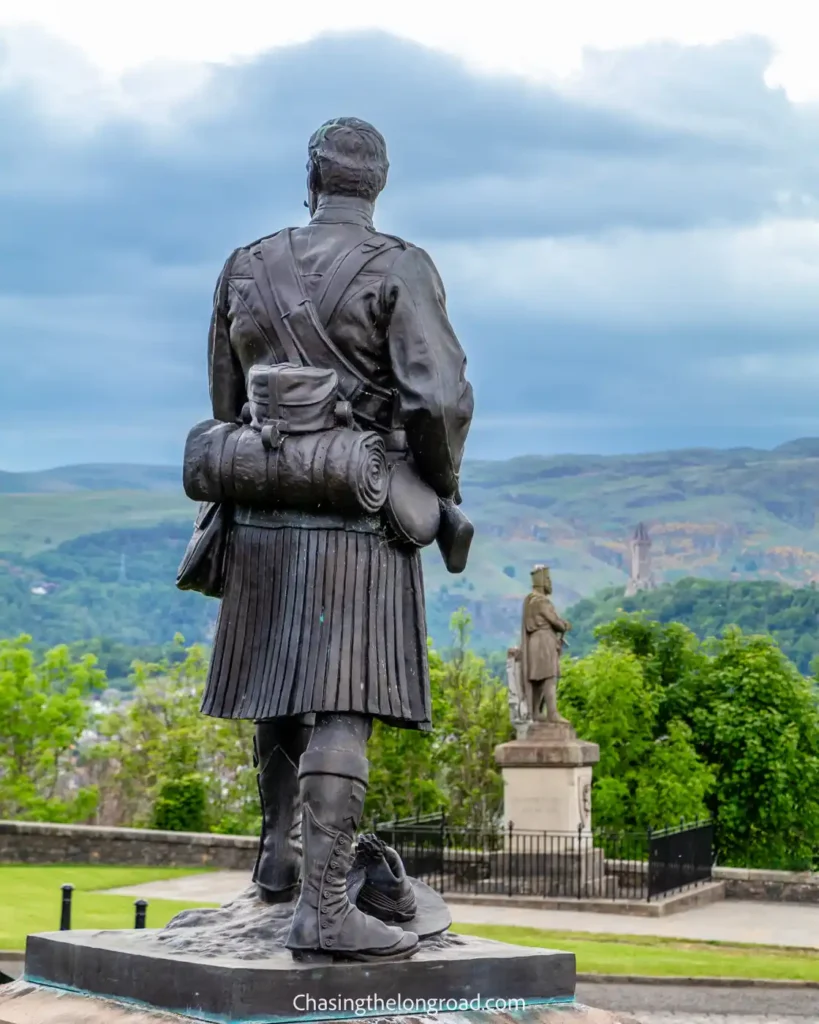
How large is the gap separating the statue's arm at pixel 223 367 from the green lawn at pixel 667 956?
10156 millimetres

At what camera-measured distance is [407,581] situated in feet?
21.0

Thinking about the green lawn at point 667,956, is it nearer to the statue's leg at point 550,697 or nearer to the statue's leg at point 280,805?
the statue's leg at point 550,697

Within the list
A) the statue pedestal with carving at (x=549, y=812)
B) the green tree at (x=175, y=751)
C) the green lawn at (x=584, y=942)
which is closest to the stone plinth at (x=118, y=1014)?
the green lawn at (x=584, y=942)

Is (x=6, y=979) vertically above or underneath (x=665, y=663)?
underneath

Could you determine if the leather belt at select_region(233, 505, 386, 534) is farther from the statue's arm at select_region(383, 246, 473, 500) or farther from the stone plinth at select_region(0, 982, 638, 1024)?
the stone plinth at select_region(0, 982, 638, 1024)

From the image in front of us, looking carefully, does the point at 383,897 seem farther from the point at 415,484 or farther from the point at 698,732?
the point at 698,732

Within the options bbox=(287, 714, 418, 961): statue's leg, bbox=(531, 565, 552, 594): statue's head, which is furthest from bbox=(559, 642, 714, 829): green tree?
bbox=(287, 714, 418, 961): statue's leg

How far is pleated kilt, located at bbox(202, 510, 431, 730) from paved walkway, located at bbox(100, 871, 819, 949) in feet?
47.2

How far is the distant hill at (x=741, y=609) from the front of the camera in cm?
8900

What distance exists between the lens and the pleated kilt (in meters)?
6.09

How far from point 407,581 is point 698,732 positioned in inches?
1393

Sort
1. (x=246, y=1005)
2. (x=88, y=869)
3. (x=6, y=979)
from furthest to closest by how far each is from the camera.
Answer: (x=88, y=869), (x=6, y=979), (x=246, y=1005)

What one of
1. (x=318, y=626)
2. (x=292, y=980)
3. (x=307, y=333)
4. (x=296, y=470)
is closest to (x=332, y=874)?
(x=292, y=980)

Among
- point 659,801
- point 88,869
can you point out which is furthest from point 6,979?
point 659,801
